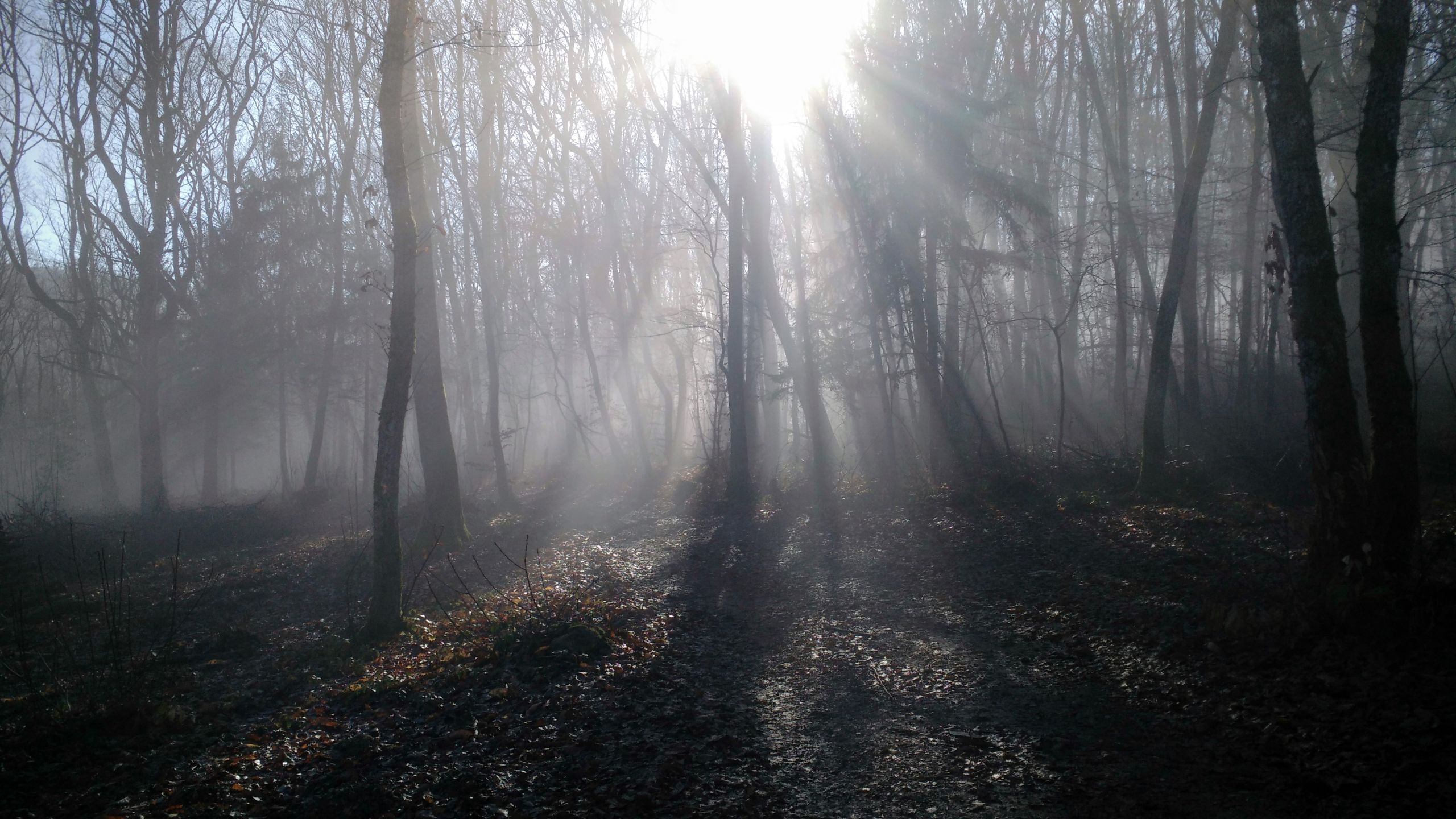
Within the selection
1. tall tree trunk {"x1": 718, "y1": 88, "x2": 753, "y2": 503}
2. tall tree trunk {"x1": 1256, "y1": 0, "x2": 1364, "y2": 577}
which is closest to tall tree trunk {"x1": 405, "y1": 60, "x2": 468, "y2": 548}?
tall tree trunk {"x1": 718, "y1": 88, "x2": 753, "y2": 503}

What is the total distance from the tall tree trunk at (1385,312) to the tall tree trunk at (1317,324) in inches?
5.9

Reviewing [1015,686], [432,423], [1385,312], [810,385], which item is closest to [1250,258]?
[810,385]

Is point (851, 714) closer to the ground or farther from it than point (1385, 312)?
closer to the ground

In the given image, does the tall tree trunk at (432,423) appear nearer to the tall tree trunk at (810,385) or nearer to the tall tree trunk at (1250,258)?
the tall tree trunk at (810,385)

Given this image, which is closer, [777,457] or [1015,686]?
[1015,686]

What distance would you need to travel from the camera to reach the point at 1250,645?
5559 mm

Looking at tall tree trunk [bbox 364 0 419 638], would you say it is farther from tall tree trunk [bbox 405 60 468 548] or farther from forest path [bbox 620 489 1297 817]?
tall tree trunk [bbox 405 60 468 548]

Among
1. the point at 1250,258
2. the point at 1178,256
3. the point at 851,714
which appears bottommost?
the point at 851,714

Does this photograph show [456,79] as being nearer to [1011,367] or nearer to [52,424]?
[1011,367]

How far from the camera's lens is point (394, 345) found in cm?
799

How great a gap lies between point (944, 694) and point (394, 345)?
604cm

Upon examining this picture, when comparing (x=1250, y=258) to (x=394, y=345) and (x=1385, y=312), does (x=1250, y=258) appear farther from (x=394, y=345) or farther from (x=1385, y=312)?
(x=394, y=345)

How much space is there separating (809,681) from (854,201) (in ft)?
36.8

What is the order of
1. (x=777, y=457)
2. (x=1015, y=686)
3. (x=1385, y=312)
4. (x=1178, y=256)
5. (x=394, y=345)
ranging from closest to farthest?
1. (x=1015, y=686)
2. (x=1385, y=312)
3. (x=394, y=345)
4. (x=1178, y=256)
5. (x=777, y=457)
